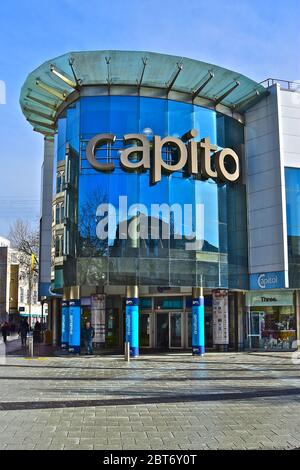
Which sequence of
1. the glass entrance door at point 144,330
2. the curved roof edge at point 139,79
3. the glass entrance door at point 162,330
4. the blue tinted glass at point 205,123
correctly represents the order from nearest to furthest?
1. the curved roof edge at point 139,79
2. the blue tinted glass at point 205,123
3. the glass entrance door at point 162,330
4. the glass entrance door at point 144,330

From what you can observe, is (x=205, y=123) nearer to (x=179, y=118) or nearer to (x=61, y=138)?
(x=179, y=118)

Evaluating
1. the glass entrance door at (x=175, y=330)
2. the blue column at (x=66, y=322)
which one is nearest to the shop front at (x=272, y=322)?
the glass entrance door at (x=175, y=330)

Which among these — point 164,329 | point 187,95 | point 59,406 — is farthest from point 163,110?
point 59,406

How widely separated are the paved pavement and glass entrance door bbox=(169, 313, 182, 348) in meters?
9.29

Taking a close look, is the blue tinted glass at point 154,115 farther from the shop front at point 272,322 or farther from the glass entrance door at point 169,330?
the glass entrance door at point 169,330

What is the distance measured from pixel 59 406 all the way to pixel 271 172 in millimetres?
19925

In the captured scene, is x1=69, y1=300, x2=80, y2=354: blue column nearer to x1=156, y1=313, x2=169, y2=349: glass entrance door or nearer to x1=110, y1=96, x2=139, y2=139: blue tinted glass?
x1=156, y1=313, x2=169, y2=349: glass entrance door

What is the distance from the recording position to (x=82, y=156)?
26.5m

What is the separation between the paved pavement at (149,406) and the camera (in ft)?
26.9

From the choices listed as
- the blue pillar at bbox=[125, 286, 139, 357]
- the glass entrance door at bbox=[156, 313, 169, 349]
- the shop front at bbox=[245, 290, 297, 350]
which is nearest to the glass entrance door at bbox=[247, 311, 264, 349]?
the shop front at bbox=[245, 290, 297, 350]

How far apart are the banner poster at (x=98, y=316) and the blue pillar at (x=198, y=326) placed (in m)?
6.04

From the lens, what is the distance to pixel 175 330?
102 feet

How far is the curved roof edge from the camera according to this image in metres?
25.7

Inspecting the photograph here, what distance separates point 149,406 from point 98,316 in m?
→ 18.9
